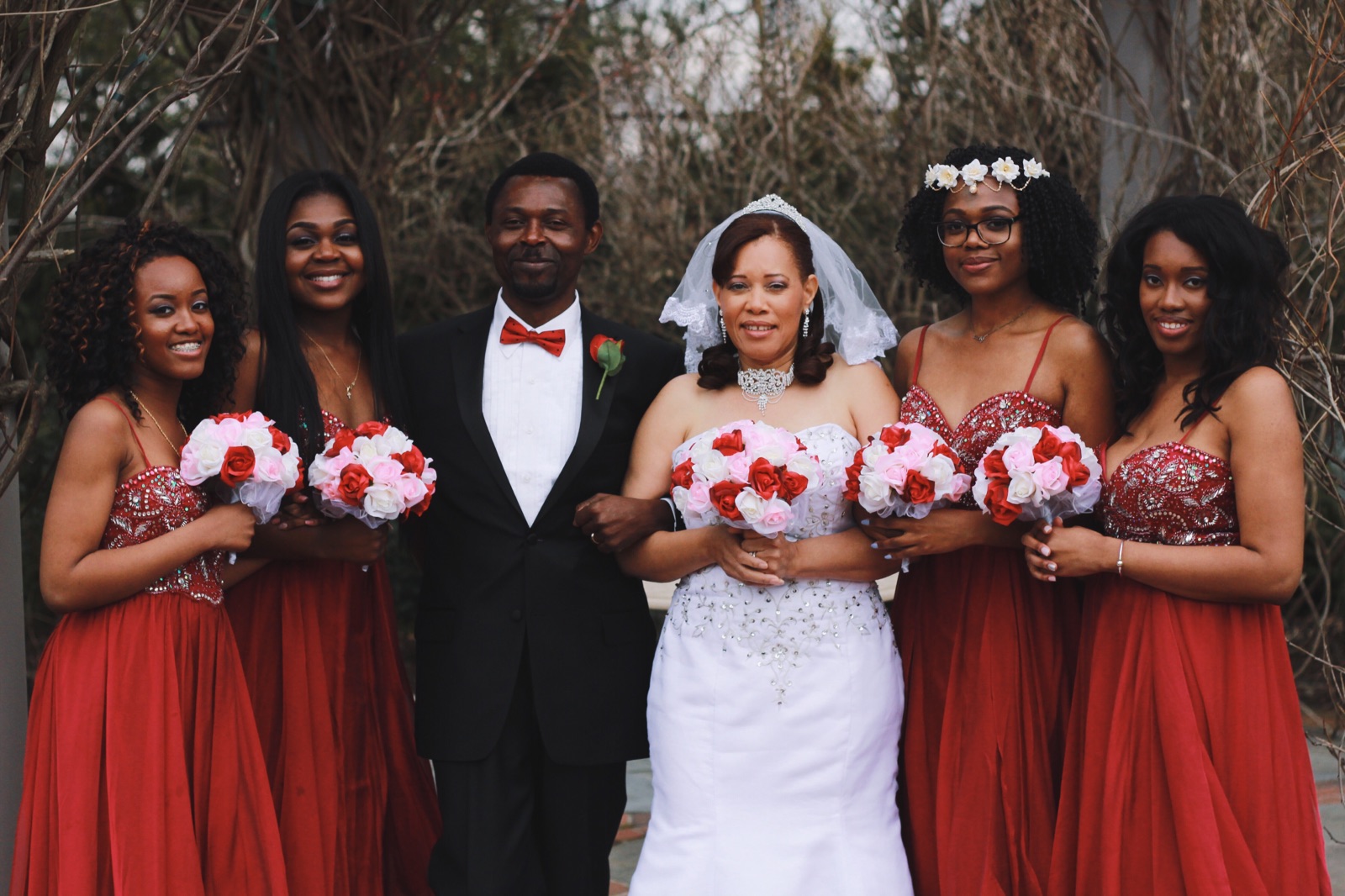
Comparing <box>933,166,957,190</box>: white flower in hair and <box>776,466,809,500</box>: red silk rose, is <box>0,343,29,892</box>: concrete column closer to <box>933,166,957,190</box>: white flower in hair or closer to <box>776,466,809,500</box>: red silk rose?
<box>776,466,809,500</box>: red silk rose

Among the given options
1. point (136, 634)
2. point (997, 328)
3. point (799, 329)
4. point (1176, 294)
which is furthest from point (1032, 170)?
point (136, 634)

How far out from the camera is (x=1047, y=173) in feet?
12.7

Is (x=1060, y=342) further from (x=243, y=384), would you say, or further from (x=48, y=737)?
(x=48, y=737)

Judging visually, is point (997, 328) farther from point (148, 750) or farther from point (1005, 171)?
point (148, 750)

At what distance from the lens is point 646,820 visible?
587 cm

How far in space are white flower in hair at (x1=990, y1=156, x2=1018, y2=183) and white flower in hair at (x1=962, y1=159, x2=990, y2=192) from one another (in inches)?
1.4

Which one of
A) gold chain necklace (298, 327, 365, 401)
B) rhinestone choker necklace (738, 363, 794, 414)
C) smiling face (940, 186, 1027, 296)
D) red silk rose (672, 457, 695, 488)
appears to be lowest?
red silk rose (672, 457, 695, 488)

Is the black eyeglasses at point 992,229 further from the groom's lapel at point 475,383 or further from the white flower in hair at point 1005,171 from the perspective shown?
the groom's lapel at point 475,383

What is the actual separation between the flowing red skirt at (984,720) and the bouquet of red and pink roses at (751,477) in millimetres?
652

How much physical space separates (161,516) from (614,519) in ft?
4.15

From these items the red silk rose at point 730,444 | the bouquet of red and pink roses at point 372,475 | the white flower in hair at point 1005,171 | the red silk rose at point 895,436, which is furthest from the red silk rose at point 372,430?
the white flower in hair at point 1005,171

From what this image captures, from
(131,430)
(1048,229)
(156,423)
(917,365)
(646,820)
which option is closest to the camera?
(131,430)

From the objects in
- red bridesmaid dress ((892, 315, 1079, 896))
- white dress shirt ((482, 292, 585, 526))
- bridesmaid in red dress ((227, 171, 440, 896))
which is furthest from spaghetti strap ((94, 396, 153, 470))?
red bridesmaid dress ((892, 315, 1079, 896))

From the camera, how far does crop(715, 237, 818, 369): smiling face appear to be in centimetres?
379
